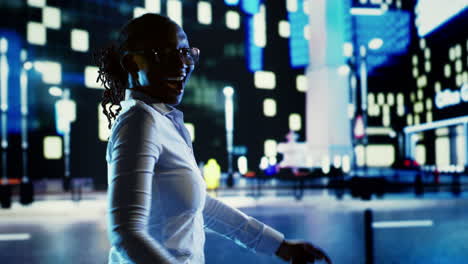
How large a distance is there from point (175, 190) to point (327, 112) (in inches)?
916

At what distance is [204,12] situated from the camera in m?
36.0

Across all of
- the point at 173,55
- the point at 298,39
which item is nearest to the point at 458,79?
the point at 298,39

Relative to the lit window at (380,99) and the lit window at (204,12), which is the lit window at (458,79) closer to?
the lit window at (380,99)

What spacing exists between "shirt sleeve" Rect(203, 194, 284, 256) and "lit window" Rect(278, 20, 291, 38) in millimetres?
40451

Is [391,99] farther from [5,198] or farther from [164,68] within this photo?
[164,68]

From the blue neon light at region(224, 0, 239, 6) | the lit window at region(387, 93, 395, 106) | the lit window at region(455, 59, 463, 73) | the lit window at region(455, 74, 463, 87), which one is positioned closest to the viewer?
the blue neon light at region(224, 0, 239, 6)

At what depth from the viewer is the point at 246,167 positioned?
35.3 meters

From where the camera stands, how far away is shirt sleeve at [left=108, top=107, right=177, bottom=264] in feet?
3.78

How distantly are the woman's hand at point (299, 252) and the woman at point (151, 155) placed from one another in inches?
19.9

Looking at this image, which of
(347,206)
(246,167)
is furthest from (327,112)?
(246,167)

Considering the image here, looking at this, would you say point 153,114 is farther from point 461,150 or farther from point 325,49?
point 461,150

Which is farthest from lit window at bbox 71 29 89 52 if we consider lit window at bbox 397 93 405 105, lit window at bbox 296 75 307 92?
lit window at bbox 397 93 405 105

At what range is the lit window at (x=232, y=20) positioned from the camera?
122ft

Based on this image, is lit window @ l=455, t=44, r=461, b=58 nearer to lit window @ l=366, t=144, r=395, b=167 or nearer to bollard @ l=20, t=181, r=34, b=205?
lit window @ l=366, t=144, r=395, b=167
